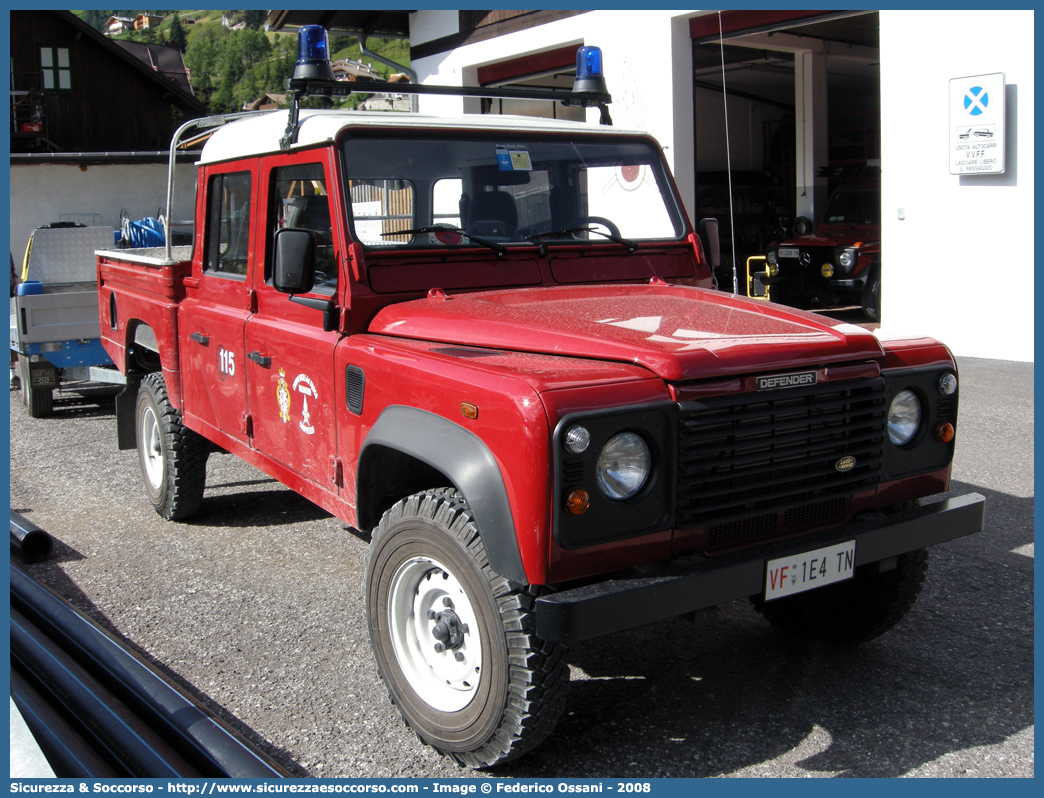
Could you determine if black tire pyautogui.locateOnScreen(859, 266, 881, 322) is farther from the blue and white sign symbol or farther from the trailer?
the trailer

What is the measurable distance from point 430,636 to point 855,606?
5.54 ft

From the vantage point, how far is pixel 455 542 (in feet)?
9.18

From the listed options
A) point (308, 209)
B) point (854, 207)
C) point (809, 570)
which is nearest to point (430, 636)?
point (809, 570)

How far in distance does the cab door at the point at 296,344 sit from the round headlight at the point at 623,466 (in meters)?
1.38

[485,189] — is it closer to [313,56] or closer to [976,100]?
[313,56]

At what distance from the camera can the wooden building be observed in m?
28.6

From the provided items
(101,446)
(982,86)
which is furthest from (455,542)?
(982,86)

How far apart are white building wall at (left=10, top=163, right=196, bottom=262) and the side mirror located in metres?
17.0

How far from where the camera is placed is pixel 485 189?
3.94 m

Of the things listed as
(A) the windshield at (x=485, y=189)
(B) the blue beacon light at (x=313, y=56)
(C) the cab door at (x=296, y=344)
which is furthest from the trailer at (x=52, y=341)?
(A) the windshield at (x=485, y=189)

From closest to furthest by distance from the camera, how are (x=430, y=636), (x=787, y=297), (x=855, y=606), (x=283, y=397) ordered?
(x=430, y=636)
(x=855, y=606)
(x=283, y=397)
(x=787, y=297)

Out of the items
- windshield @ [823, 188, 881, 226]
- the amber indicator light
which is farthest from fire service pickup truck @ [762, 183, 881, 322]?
the amber indicator light

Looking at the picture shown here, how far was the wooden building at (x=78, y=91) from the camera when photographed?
94.0ft

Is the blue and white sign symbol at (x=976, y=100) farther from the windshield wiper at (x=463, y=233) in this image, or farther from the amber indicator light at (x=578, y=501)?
the amber indicator light at (x=578, y=501)
